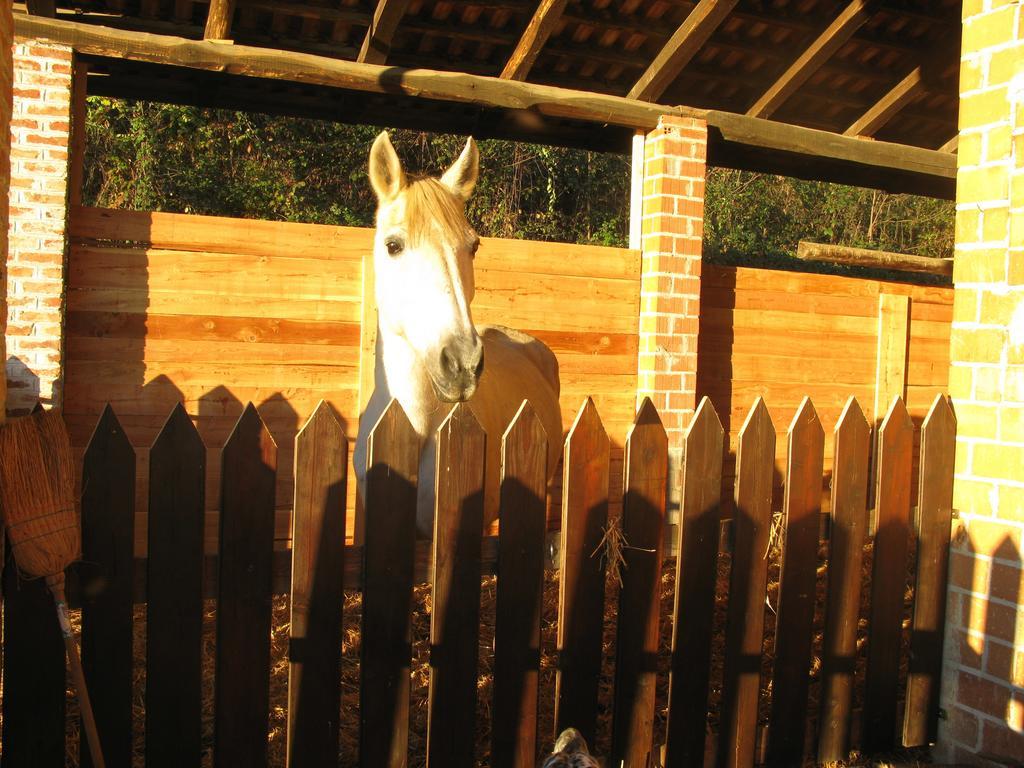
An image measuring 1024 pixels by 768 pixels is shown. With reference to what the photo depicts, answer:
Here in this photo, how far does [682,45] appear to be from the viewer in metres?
6.22

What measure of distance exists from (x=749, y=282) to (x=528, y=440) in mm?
4875

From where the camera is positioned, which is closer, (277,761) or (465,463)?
(465,463)

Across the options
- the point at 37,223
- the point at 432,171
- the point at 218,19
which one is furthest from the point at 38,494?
the point at 432,171

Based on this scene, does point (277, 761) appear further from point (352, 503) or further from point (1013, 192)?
point (1013, 192)

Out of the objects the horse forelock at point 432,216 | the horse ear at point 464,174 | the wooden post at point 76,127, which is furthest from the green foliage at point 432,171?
the horse forelock at point 432,216

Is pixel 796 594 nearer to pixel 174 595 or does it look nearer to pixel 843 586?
pixel 843 586

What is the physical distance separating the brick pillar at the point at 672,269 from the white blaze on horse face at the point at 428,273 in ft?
8.07

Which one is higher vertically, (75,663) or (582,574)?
(582,574)

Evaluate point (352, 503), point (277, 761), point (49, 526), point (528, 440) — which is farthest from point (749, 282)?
point (49, 526)

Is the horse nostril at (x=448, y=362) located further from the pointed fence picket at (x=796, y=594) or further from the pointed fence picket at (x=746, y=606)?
the pointed fence picket at (x=796, y=594)

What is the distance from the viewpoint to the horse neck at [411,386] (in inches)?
153

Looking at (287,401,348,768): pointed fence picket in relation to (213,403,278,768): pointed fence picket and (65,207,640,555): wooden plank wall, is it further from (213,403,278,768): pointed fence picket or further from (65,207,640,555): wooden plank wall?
(65,207,640,555): wooden plank wall

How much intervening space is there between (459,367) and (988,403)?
6.44 ft

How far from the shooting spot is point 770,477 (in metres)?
3.09
